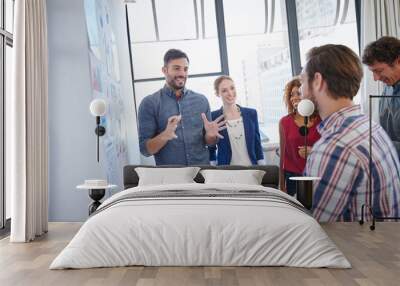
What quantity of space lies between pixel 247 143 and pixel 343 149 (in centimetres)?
115

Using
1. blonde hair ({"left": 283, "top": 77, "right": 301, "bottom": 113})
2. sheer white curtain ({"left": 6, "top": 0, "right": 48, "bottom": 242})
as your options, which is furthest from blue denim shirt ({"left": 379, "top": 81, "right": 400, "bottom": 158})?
sheer white curtain ({"left": 6, "top": 0, "right": 48, "bottom": 242})

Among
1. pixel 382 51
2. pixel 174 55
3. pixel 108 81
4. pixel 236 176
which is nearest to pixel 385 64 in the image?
pixel 382 51

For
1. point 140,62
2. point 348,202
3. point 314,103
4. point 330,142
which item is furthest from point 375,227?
point 140,62

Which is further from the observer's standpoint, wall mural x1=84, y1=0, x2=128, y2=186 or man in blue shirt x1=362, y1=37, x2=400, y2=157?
wall mural x1=84, y1=0, x2=128, y2=186

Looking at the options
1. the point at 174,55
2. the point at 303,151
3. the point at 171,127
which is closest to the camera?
the point at 303,151

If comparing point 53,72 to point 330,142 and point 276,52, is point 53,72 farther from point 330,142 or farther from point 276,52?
point 330,142

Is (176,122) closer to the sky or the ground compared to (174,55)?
closer to the ground

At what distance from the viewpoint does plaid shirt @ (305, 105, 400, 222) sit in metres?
6.63

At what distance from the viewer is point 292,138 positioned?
23.0 feet

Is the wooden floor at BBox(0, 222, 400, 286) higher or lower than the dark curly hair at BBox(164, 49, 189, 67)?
lower

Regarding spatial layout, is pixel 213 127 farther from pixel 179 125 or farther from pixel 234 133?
pixel 179 125

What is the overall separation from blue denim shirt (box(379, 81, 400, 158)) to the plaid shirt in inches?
2.6

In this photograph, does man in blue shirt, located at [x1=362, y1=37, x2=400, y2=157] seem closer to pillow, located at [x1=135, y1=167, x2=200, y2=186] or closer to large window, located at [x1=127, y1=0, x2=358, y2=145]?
large window, located at [x1=127, y1=0, x2=358, y2=145]

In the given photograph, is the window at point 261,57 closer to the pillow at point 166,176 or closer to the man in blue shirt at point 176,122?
the man in blue shirt at point 176,122
